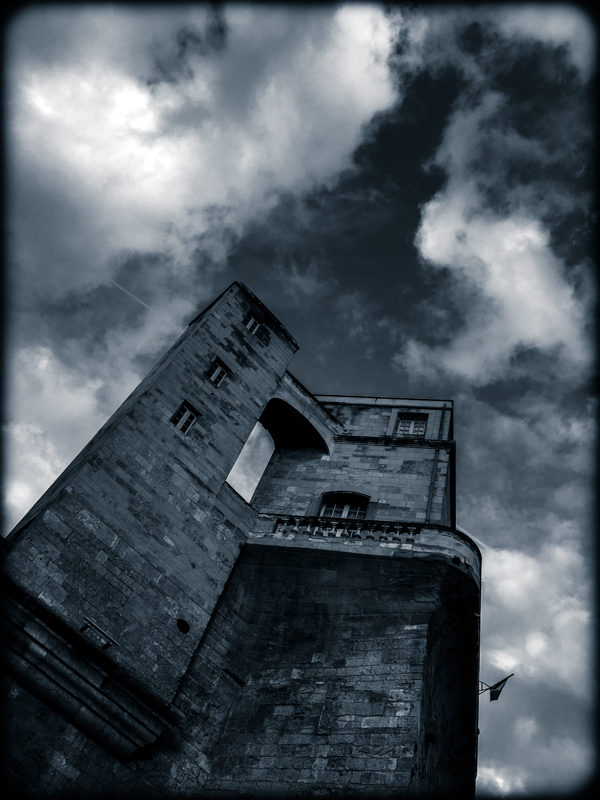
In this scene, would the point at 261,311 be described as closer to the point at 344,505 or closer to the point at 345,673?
the point at 344,505

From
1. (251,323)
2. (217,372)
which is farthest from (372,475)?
(251,323)

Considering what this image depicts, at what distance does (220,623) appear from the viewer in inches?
555

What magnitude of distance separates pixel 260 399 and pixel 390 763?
1032cm

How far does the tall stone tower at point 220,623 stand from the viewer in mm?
10695

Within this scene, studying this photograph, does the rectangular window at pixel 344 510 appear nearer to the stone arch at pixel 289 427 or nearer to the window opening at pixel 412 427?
the stone arch at pixel 289 427

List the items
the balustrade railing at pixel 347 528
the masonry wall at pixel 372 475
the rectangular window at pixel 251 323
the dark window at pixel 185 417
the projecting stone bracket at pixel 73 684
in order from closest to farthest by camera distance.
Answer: the projecting stone bracket at pixel 73 684
the balustrade railing at pixel 347 528
the dark window at pixel 185 417
the masonry wall at pixel 372 475
the rectangular window at pixel 251 323

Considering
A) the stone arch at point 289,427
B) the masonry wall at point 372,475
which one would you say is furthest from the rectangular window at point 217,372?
the masonry wall at point 372,475

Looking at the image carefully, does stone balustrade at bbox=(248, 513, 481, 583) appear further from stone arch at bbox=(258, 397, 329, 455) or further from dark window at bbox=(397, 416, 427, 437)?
dark window at bbox=(397, 416, 427, 437)

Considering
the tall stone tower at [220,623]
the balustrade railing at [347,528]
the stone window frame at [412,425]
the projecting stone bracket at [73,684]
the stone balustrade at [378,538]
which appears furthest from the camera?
the stone window frame at [412,425]

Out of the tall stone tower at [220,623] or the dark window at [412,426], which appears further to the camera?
the dark window at [412,426]

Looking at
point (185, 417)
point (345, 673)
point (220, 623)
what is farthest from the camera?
point (185, 417)

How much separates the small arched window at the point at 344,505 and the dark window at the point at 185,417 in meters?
4.99

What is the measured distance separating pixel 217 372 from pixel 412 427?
26.1 ft

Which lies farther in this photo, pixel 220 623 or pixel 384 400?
pixel 384 400
